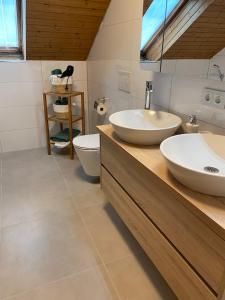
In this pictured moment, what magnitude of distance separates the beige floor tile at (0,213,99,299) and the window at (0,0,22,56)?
79.7 inches

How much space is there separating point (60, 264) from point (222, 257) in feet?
3.53

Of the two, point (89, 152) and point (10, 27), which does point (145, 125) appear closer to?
point (89, 152)

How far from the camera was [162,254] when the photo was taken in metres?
1.12

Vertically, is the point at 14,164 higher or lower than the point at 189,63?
lower

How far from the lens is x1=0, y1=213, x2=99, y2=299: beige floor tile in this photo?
1.41 metres

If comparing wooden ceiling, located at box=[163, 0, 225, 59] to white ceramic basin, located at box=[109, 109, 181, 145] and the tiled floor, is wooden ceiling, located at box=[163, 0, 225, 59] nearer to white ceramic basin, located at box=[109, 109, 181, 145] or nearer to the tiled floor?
white ceramic basin, located at box=[109, 109, 181, 145]

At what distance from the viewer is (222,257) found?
768 millimetres

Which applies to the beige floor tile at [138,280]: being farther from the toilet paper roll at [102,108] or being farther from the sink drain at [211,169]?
the toilet paper roll at [102,108]

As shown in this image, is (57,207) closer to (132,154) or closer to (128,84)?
(132,154)

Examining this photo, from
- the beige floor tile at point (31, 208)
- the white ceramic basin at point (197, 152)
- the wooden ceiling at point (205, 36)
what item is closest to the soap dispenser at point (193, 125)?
the white ceramic basin at point (197, 152)

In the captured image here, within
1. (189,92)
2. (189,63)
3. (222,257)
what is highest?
(189,63)

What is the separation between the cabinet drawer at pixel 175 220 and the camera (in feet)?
2.65

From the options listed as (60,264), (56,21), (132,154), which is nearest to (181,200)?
(132,154)

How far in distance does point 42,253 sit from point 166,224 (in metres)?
0.95
